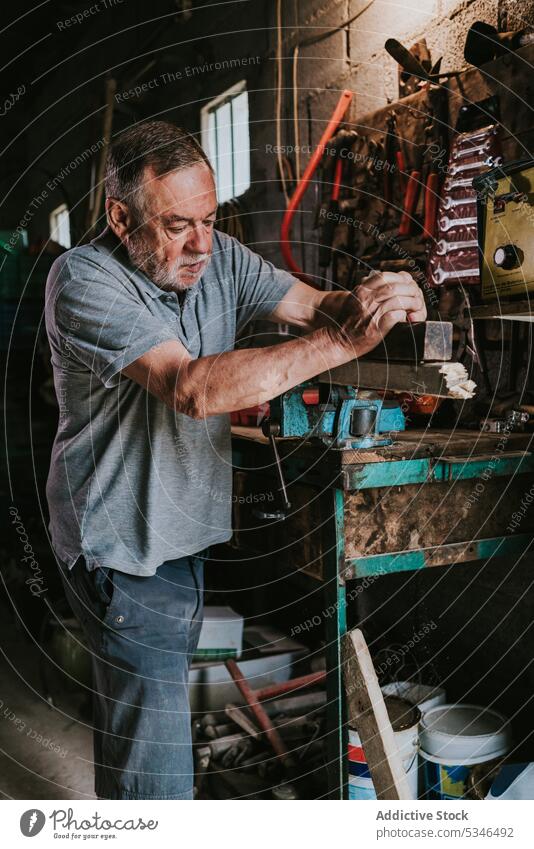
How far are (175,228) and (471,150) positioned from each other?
0.90m

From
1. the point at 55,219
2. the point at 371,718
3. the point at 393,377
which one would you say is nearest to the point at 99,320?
the point at 393,377

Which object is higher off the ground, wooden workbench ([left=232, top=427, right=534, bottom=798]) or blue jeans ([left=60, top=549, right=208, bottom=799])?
wooden workbench ([left=232, top=427, right=534, bottom=798])

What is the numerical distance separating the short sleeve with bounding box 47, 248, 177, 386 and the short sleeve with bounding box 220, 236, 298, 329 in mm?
384

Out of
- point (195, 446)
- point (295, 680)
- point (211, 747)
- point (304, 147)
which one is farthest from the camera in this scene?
point (304, 147)

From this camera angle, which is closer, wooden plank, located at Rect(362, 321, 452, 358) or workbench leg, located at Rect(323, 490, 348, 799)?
wooden plank, located at Rect(362, 321, 452, 358)

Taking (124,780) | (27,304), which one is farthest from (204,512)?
(27,304)

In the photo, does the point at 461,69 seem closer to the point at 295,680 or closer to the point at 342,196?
the point at 342,196

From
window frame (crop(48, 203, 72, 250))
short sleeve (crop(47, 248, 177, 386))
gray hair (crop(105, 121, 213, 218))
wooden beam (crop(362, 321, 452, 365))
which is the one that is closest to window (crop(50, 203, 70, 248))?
window frame (crop(48, 203, 72, 250))

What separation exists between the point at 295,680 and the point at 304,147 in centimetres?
210

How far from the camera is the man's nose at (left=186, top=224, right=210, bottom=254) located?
1691 millimetres

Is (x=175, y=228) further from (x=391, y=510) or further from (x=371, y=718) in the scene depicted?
(x=371, y=718)

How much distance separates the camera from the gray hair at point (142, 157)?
163 cm

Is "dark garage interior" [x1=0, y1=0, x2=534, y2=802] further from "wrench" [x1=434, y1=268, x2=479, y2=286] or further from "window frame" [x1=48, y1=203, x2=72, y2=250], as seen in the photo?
"window frame" [x1=48, y1=203, x2=72, y2=250]

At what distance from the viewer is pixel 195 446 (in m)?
1.78
